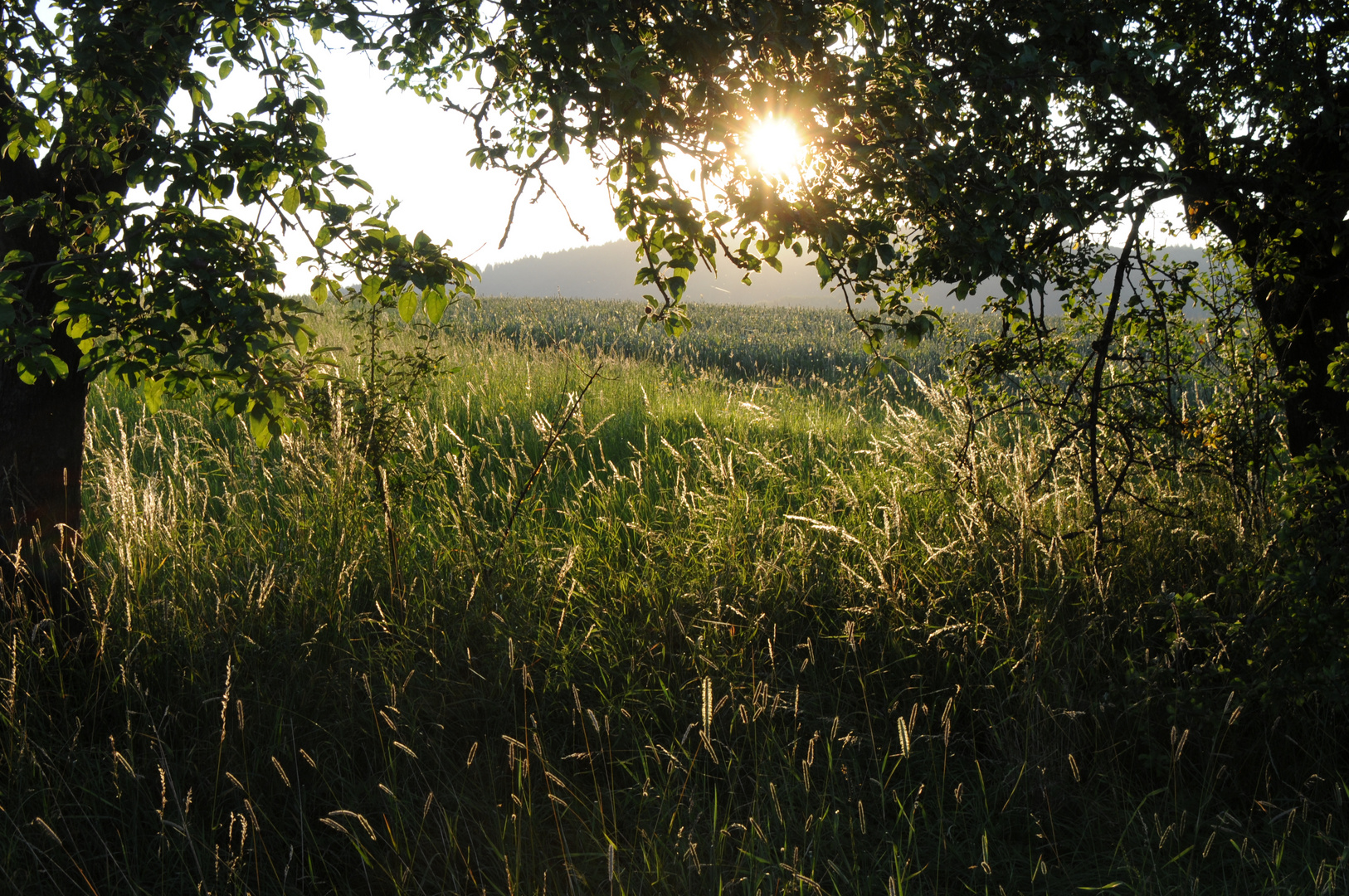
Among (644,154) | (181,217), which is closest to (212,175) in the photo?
(181,217)

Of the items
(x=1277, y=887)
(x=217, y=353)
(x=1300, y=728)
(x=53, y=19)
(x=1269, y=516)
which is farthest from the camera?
(x=1269, y=516)

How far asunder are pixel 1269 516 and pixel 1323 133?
1.74 metres

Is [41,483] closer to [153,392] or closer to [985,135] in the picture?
[153,392]

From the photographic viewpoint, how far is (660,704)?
3.00m

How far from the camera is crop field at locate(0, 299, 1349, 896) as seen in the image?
232 centimetres

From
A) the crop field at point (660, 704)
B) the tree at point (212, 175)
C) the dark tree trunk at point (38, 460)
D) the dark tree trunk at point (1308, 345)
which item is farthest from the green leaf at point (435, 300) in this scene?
the dark tree trunk at point (1308, 345)

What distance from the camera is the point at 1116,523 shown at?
4.00 meters

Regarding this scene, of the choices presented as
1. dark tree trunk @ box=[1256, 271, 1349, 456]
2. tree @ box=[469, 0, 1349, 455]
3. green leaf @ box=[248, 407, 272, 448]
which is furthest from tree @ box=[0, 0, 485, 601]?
dark tree trunk @ box=[1256, 271, 1349, 456]

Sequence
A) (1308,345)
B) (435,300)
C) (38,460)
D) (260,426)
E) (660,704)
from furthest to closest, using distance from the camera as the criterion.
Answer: (1308,345) → (38,460) → (660,704) → (260,426) → (435,300)

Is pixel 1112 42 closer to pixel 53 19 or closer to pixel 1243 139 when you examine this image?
pixel 1243 139

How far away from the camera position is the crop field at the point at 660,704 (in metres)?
2.32

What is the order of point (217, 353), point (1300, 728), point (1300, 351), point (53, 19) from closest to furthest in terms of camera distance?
point (217, 353), point (1300, 728), point (53, 19), point (1300, 351)

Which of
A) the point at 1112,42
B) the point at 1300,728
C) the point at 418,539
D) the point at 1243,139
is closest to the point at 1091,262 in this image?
the point at 1243,139

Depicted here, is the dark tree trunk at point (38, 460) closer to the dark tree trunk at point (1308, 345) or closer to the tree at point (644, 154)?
the tree at point (644, 154)
